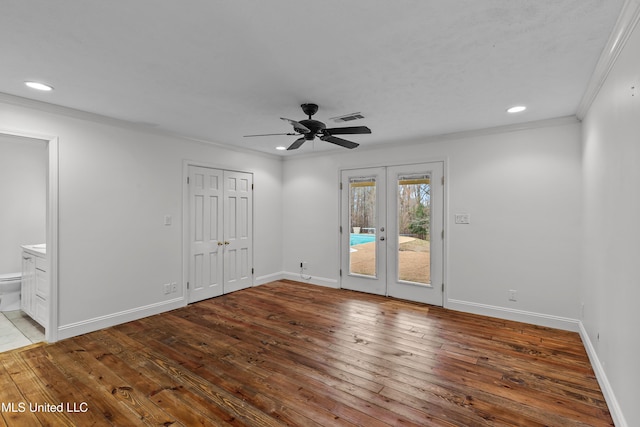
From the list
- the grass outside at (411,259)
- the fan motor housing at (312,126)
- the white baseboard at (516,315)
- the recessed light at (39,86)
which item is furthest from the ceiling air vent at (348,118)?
the white baseboard at (516,315)

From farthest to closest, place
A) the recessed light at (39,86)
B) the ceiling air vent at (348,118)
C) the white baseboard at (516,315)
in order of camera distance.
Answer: the white baseboard at (516,315), the ceiling air vent at (348,118), the recessed light at (39,86)

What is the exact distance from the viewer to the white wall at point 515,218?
349 cm

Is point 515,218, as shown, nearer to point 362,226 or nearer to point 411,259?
point 411,259

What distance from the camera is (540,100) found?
295cm

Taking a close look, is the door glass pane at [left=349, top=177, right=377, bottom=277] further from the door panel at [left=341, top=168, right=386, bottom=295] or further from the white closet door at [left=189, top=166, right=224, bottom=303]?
the white closet door at [left=189, top=166, right=224, bottom=303]

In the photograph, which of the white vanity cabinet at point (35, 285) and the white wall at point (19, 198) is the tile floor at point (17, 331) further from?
the white wall at point (19, 198)

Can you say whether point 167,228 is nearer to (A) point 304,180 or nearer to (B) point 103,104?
(B) point 103,104

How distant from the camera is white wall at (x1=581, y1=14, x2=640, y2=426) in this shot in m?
1.64

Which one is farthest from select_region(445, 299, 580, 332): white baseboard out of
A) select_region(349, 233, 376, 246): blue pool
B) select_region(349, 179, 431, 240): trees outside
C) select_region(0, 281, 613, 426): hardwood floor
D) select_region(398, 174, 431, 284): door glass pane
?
select_region(349, 233, 376, 246): blue pool

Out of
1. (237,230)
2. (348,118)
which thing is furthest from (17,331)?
(348,118)

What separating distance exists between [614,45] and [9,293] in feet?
21.8

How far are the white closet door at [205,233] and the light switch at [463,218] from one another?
3.57 metres

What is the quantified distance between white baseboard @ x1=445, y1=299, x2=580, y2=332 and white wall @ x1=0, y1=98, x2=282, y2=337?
393cm

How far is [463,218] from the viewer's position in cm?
412
